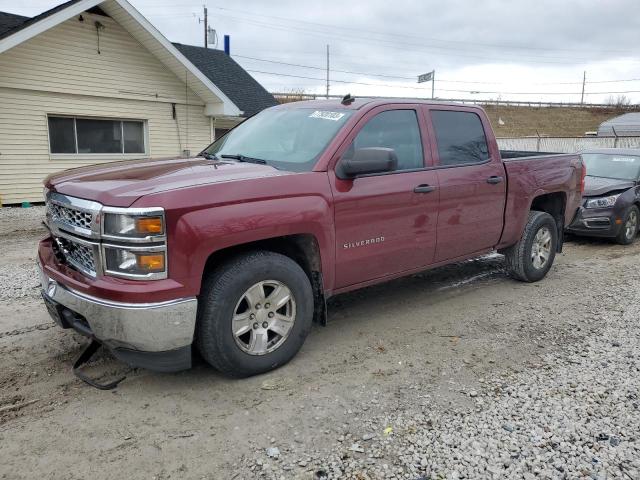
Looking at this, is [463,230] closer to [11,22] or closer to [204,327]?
[204,327]

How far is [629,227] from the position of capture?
879 centimetres

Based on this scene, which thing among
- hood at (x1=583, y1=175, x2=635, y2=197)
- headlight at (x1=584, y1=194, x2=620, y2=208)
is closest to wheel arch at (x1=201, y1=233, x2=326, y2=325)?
headlight at (x1=584, y1=194, x2=620, y2=208)

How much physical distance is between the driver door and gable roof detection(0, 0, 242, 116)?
9.74 metres

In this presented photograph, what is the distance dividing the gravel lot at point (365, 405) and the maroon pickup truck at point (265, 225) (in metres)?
0.36

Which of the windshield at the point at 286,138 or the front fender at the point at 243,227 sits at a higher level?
the windshield at the point at 286,138

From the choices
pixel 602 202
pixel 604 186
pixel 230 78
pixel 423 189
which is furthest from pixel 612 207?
pixel 230 78

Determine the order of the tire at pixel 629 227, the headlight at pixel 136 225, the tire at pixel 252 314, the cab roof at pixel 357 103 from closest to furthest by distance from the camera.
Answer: the headlight at pixel 136 225, the tire at pixel 252 314, the cab roof at pixel 357 103, the tire at pixel 629 227

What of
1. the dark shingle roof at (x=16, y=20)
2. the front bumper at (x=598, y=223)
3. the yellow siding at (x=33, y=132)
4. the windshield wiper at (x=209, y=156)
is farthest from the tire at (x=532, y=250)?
the yellow siding at (x=33, y=132)

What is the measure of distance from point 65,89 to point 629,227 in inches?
496

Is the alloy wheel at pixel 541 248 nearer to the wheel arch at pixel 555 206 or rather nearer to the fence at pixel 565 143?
the wheel arch at pixel 555 206

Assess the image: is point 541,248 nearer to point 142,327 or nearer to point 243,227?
point 243,227

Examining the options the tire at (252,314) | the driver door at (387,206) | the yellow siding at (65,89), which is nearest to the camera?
the tire at (252,314)

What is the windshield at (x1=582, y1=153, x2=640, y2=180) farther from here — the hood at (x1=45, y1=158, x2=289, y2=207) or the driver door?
the hood at (x1=45, y1=158, x2=289, y2=207)

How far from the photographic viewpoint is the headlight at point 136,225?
2898mm
